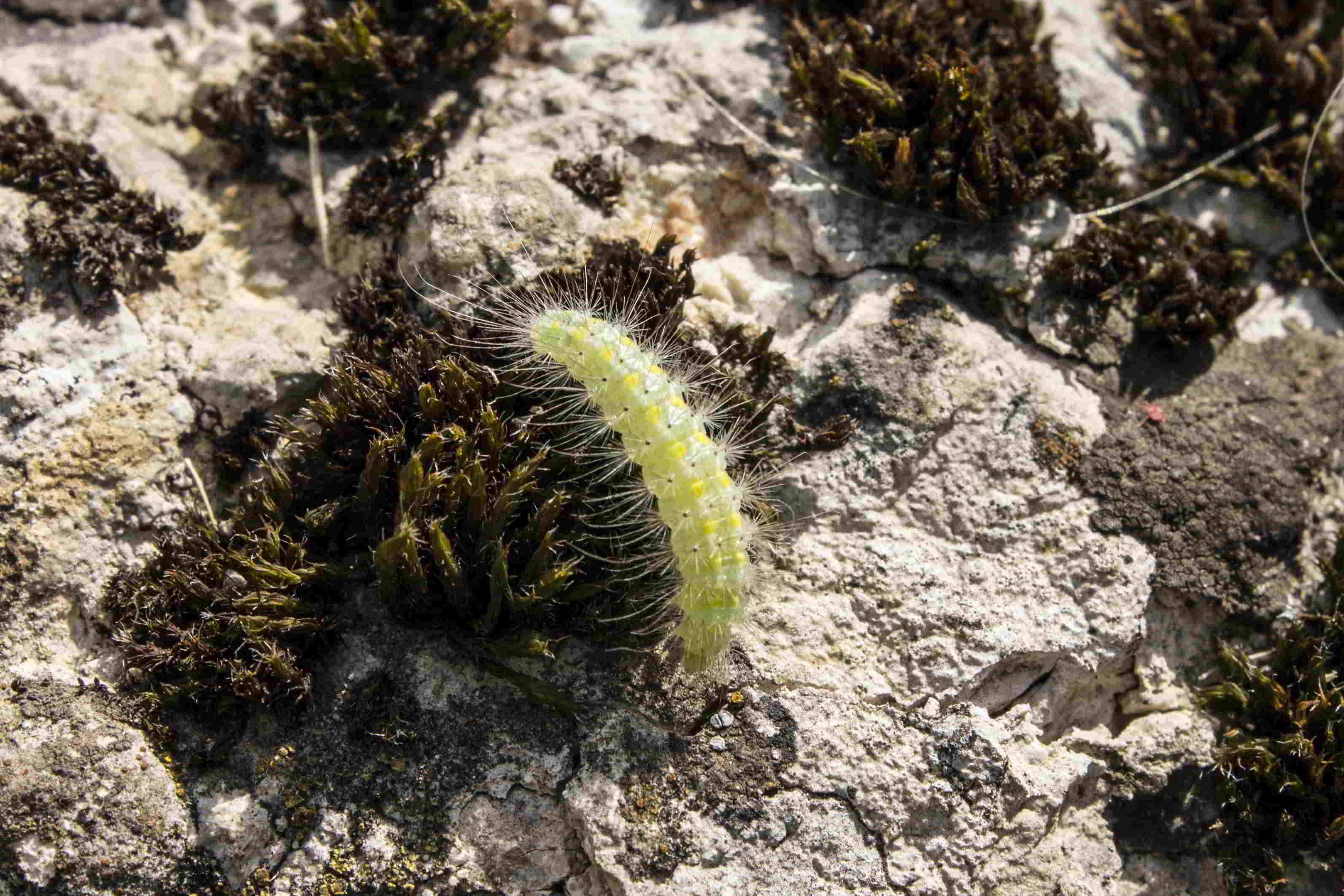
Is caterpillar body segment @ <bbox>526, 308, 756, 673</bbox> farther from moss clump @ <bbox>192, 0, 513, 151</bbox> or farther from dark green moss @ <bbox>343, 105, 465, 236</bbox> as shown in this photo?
moss clump @ <bbox>192, 0, 513, 151</bbox>

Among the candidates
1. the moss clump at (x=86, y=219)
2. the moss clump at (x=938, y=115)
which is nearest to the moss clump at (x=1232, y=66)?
the moss clump at (x=938, y=115)

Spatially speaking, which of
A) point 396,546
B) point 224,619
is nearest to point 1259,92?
point 396,546

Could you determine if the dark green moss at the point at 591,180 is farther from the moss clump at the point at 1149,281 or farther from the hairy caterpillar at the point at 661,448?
the moss clump at the point at 1149,281

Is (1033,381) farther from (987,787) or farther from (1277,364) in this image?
(987,787)

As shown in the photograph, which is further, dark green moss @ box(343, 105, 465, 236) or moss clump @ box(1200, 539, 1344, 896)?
dark green moss @ box(343, 105, 465, 236)

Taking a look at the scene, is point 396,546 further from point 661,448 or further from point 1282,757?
point 1282,757

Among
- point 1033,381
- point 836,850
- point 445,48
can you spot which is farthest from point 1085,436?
point 445,48

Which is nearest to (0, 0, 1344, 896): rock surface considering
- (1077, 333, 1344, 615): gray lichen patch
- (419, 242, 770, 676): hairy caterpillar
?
(1077, 333, 1344, 615): gray lichen patch
